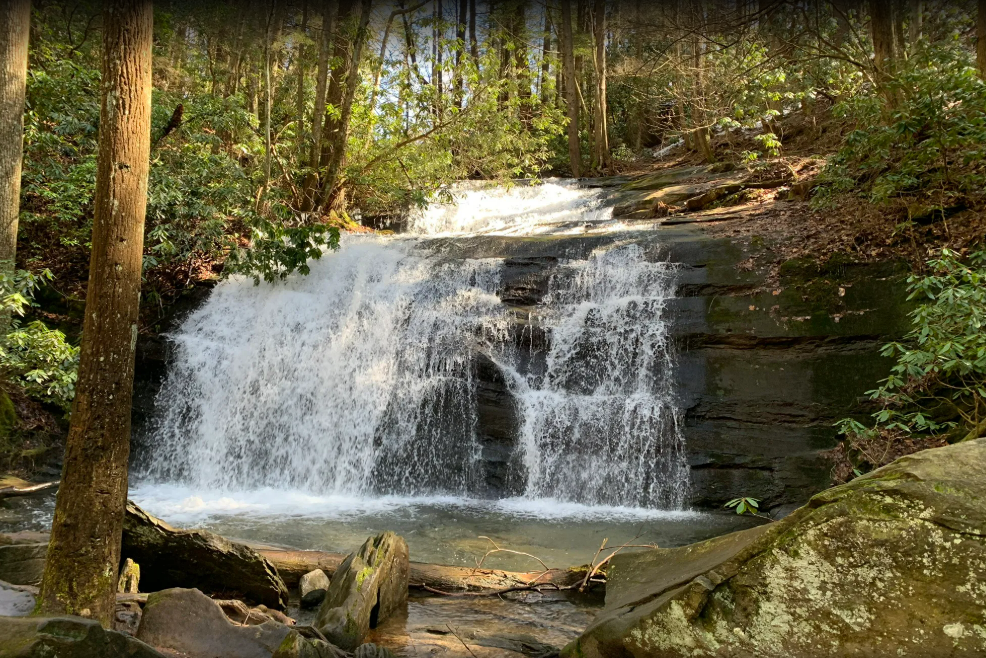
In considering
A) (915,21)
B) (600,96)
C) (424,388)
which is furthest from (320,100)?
(915,21)

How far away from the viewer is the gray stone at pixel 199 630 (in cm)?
383

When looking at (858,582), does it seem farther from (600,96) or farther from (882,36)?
(600,96)

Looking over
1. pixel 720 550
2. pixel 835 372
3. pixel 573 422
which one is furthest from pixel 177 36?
pixel 720 550

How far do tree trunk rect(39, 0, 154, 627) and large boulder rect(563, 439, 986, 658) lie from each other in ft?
9.33

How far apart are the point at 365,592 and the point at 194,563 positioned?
147 cm

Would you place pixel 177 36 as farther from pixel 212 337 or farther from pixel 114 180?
pixel 114 180

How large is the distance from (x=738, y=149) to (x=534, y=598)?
18888mm

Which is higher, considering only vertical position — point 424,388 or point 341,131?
point 341,131

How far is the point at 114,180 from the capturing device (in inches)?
149

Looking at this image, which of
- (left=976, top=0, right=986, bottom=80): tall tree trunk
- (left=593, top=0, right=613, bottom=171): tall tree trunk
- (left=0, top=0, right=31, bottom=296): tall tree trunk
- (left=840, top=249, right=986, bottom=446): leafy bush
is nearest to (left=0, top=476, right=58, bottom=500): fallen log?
(left=0, top=0, right=31, bottom=296): tall tree trunk

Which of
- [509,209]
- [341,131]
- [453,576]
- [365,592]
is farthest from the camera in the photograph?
[509,209]

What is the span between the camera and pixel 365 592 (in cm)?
446

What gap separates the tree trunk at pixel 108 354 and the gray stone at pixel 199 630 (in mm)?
270

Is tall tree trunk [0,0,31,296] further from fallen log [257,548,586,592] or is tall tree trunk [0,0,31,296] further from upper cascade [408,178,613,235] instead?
upper cascade [408,178,613,235]
